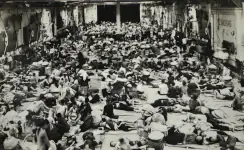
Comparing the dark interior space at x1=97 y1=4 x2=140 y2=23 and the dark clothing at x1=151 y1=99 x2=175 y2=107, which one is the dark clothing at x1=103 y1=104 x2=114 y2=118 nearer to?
the dark clothing at x1=151 y1=99 x2=175 y2=107

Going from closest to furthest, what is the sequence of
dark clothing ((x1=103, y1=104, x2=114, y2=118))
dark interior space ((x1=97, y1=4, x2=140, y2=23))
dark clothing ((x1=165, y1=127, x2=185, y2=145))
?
dark clothing ((x1=165, y1=127, x2=185, y2=145)) < dark clothing ((x1=103, y1=104, x2=114, y2=118)) < dark interior space ((x1=97, y1=4, x2=140, y2=23))

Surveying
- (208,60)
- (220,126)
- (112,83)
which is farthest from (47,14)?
(220,126)

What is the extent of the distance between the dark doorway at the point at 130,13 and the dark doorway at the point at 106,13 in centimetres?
17

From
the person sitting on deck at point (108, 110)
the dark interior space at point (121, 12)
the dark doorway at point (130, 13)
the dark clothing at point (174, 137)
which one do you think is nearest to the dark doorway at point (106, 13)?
the dark interior space at point (121, 12)

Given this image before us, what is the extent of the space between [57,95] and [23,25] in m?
1.97

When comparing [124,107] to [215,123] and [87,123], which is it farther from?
[215,123]

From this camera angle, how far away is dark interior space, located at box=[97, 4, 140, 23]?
203 inches

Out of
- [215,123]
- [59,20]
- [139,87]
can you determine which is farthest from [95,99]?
[215,123]

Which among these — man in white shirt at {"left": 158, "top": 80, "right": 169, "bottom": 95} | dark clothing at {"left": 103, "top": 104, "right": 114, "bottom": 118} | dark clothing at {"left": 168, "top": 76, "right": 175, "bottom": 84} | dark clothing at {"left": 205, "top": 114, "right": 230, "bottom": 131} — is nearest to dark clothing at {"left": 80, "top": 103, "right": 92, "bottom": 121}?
dark clothing at {"left": 103, "top": 104, "right": 114, "bottom": 118}

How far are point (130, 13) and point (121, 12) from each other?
0.19 meters

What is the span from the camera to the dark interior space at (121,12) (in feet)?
17.0

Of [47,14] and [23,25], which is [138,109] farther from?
[23,25]

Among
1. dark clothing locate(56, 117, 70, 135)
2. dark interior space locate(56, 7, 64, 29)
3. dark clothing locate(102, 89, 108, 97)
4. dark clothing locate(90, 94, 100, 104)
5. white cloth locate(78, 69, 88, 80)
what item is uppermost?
dark interior space locate(56, 7, 64, 29)

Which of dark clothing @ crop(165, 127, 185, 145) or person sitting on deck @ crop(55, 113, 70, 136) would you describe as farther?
person sitting on deck @ crop(55, 113, 70, 136)
